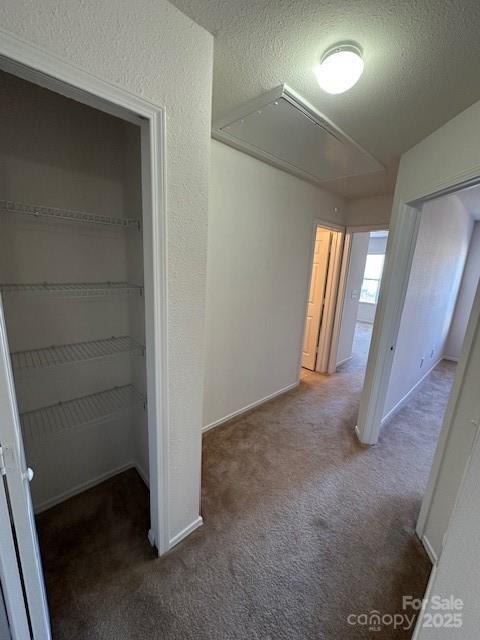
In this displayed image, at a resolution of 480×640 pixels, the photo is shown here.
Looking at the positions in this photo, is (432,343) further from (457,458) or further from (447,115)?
(447,115)

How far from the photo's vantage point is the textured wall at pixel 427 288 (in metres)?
2.53

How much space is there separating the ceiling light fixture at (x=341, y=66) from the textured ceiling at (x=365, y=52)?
4 centimetres

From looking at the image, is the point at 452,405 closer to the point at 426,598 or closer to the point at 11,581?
the point at 426,598

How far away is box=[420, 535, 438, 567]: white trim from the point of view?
1.49m

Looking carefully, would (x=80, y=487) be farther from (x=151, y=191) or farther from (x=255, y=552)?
(x=151, y=191)

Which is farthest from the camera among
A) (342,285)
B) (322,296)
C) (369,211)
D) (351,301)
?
(351,301)

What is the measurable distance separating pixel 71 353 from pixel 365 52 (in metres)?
2.03

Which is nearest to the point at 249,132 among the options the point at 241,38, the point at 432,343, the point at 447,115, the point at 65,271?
the point at 241,38

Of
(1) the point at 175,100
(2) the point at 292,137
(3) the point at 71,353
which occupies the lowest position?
(3) the point at 71,353

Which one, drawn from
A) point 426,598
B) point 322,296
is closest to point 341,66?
point 426,598

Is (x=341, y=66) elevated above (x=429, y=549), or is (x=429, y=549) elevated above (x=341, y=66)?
(x=341, y=66)

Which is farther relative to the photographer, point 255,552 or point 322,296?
point 322,296

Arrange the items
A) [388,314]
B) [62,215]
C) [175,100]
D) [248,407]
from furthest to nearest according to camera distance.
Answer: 1. [248,407]
2. [388,314]
3. [62,215]
4. [175,100]

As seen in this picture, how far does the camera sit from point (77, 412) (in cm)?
159
